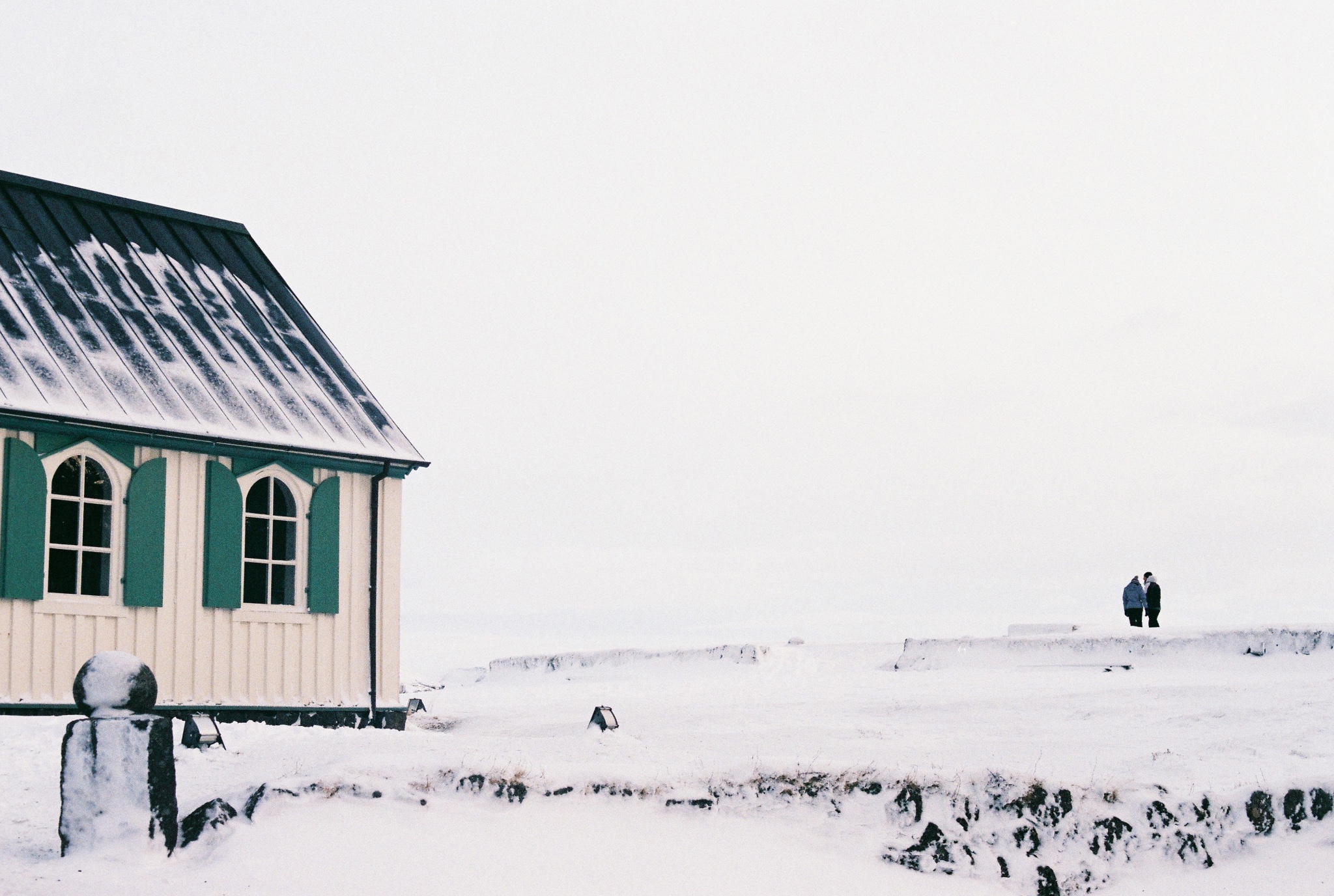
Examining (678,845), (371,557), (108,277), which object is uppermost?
(108,277)

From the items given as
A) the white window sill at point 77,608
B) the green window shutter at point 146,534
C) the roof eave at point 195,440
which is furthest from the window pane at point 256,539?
the white window sill at point 77,608

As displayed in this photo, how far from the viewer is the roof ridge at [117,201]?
52.1 ft

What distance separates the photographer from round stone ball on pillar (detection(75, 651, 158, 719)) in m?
7.78

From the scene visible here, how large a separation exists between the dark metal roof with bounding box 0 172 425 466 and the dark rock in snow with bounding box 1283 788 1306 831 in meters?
9.93

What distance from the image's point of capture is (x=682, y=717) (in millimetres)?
16391

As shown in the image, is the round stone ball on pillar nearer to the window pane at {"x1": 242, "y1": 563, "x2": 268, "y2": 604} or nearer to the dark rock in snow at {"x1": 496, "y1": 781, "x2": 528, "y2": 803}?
the dark rock in snow at {"x1": 496, "y1": 781, "x2": 528, "y2": 803}

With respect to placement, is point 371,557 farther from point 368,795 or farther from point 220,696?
point 368,795

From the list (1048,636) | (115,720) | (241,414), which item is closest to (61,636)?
(241,414)

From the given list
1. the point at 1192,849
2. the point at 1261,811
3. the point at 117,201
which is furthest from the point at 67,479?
the point at 1261,811

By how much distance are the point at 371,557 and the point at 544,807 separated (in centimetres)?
709

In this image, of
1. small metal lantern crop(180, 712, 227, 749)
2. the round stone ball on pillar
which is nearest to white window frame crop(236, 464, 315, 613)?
small metal lantern crop(180, 712, 227, 749)

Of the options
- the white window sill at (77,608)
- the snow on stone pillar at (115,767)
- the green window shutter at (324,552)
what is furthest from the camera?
the green window shutter at (324,552)

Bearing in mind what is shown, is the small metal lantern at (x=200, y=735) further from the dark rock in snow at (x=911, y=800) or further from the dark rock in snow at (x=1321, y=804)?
the dark rock in snow at (x=1321, y=804)

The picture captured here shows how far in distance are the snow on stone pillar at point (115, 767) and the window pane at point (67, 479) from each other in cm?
602
